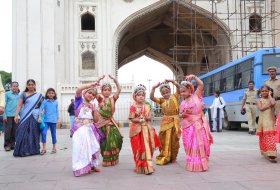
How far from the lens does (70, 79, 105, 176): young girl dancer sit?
5.27m

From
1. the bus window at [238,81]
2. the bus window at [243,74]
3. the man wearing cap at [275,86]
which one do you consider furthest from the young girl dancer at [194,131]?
the bus window at [238,81]

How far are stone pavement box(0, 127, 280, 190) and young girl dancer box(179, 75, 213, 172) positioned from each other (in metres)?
0.19

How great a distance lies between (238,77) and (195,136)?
880 cm

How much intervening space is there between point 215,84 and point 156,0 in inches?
261

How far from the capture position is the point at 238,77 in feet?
45.2

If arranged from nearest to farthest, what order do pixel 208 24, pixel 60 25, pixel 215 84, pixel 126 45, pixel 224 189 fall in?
pixel 224 189
pixel 215 84
pixel 60 25
pixel 208 24
pixel 126 45

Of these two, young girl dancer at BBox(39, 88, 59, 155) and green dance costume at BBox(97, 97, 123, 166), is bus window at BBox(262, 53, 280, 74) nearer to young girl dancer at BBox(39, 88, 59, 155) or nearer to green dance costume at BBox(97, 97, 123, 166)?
young girl dancer at BBox(39, 88, 59, 155)

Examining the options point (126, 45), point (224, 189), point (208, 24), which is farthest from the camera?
point (126, 45)

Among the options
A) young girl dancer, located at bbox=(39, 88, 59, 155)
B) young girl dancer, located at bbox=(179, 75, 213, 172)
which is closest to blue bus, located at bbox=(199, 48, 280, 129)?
young girl dancer, located at bbox=(39, 88, 59, 155)

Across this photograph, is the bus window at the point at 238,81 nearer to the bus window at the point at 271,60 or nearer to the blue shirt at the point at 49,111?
the bus window at the point at 271,60

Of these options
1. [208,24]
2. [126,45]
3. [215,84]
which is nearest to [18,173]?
[215,84]

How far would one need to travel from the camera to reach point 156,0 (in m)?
20.9

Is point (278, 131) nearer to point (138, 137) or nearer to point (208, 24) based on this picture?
point (138, 137)

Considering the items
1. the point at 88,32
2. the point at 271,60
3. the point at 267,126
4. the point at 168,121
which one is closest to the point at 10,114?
the point at 168,121
